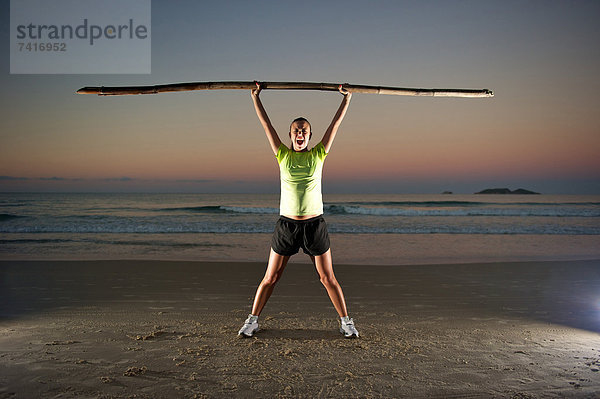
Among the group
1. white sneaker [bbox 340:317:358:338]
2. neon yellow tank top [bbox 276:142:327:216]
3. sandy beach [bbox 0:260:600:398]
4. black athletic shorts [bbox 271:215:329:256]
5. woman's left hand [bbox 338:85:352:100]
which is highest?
woman's left hand [bbox 338:85:352:100]

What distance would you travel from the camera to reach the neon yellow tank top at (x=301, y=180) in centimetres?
416

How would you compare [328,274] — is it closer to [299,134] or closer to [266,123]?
[299,134]

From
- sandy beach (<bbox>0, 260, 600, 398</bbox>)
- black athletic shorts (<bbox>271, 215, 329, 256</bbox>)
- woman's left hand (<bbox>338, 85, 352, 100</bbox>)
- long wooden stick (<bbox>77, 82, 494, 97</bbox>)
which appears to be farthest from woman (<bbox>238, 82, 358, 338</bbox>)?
sandy beach (<bbox>0, 260, 600, 398</bbox>)

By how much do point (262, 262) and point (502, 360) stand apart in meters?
6.26

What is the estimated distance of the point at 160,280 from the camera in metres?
7.39

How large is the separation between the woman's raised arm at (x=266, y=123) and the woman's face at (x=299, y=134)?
16cm

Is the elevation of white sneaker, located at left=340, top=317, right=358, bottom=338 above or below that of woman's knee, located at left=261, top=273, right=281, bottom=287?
below

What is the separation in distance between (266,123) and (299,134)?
14.0 inches

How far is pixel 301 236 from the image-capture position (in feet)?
13.8

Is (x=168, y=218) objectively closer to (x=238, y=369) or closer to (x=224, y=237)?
(x=224, y=237)

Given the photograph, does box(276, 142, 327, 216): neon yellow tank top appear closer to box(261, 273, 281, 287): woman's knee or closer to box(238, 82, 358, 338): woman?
box(238, 82, 358, 338): woman

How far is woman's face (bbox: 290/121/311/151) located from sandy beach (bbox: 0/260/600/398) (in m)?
1.84

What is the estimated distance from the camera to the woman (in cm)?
418

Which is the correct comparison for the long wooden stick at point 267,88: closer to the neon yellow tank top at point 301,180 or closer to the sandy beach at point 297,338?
the neon yellow tank top at point 301,180
